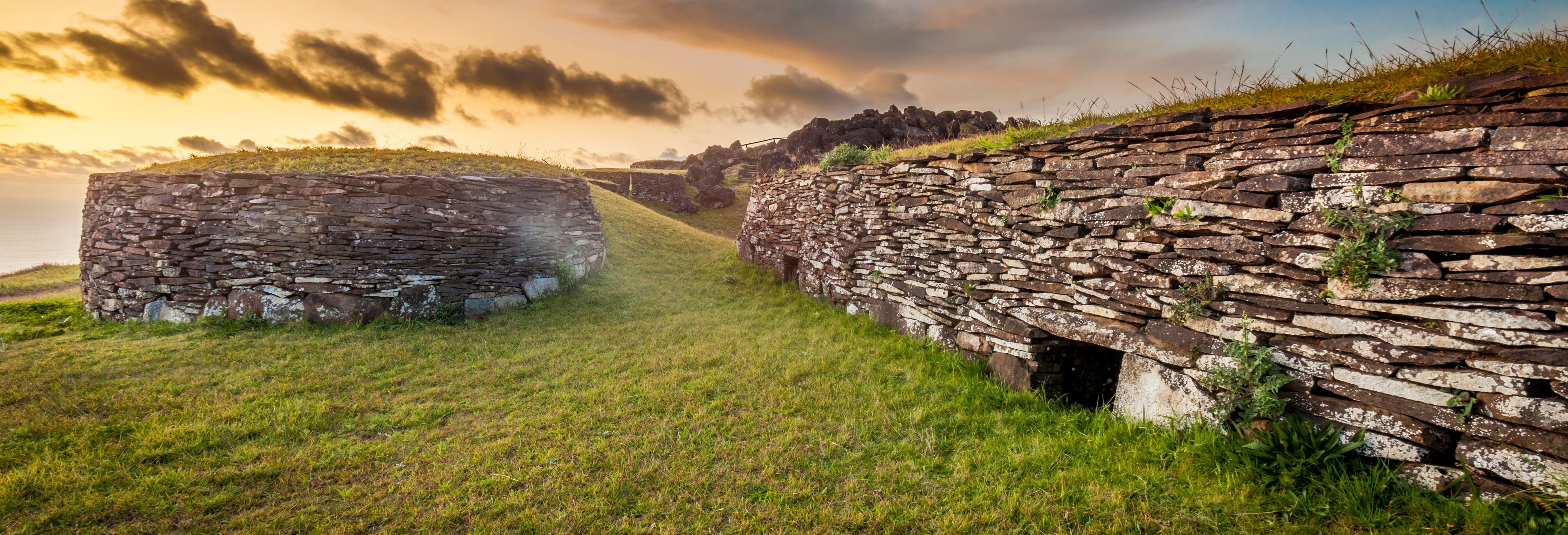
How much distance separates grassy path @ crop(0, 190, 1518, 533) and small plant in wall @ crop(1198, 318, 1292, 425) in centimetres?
39

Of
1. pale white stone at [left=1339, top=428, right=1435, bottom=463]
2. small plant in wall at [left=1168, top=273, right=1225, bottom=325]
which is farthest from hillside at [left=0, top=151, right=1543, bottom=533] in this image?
small plant in wall at [left=1168, top=273, right=1225, bottom=325]

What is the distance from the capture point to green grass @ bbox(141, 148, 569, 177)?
1002 cm

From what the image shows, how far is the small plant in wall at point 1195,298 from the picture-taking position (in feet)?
14.5

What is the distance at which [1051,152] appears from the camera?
6090 millimetres

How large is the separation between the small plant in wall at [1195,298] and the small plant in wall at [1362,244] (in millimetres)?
717

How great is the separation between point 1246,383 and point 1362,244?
3.94ft

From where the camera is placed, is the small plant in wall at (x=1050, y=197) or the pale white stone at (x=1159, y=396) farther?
the small plant in wall at (x=1050, y=197)

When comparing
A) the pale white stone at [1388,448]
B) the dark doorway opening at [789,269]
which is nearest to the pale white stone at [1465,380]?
the pale white stone at [1388,448]

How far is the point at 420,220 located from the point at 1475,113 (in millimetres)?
12478

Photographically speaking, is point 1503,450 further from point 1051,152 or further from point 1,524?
point 1,524

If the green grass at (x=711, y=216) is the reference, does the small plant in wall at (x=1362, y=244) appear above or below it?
below

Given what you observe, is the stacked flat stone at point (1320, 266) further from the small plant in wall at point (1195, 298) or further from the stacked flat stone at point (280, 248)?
the stacked flat stone at point (280, 248)

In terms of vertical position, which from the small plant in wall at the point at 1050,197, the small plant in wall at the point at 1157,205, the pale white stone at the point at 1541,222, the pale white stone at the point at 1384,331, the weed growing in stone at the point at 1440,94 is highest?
the weed growing in stone at the point at 1440,94

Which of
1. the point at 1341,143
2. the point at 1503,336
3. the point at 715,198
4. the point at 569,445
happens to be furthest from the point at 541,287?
the point at 715,198
